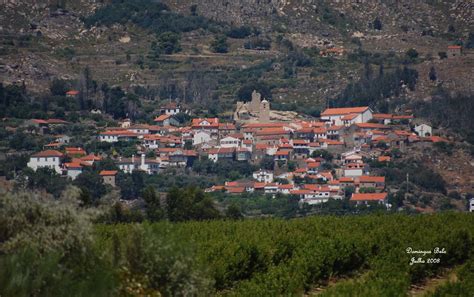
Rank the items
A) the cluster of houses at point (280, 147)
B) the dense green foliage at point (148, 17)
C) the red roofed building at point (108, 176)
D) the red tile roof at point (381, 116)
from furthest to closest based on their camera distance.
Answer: the dense green foliage at point (148, 17) → the red tile roof at point (381, 116) → the cluster of houses at point (280, 147) → the red roofed building at point (108, 176)

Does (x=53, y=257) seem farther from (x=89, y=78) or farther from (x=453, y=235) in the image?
(x=89, y=78)

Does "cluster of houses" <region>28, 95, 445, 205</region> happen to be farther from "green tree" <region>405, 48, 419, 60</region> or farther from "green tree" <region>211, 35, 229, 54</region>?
"green tree" <region>211, 35, 229, 54</region>

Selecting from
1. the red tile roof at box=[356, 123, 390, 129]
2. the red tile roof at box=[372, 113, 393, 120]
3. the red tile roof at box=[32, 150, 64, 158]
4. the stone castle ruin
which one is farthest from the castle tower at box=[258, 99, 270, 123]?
the red tile roof at box=[32, 150, 64, 158]

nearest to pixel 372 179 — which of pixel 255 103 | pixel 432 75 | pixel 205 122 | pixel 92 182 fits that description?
pixel 92 182

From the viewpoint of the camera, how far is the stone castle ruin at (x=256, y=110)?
11225 cm

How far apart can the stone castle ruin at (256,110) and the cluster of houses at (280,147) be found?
0.63 meters

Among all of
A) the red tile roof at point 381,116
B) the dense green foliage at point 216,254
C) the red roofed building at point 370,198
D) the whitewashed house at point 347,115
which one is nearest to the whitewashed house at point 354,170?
the red roofed building at point 370,198

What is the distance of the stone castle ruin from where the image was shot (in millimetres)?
112250

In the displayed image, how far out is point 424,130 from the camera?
102500 millimetres

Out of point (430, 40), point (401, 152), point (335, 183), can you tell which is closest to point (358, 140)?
point (401, 152)

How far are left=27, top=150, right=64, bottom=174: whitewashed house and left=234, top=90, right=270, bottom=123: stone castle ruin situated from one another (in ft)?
81.1

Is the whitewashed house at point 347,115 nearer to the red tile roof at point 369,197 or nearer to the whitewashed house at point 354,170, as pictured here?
the whitewashed house at point 354,170

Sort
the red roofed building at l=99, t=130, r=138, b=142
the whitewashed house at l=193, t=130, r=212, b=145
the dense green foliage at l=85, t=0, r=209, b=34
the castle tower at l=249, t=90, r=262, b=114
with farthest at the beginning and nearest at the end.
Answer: the dense green foliage at l=85, t=0, r=209, b=34 → the castle tower at l=249, t=90, r=262, b=114 → the whitewashed house at l=193, t=130, r=212, b=145 → the red roofed building at l=99, t=130, r=138, b=142

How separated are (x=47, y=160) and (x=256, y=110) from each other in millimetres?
26438
